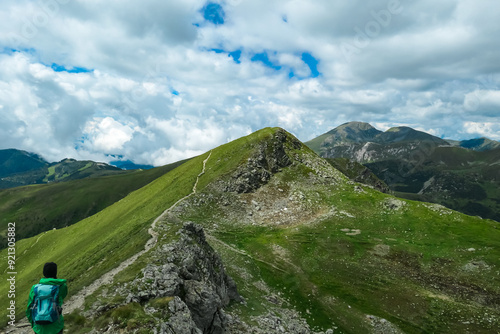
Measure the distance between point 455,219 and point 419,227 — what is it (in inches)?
367

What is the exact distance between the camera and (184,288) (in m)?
27.6

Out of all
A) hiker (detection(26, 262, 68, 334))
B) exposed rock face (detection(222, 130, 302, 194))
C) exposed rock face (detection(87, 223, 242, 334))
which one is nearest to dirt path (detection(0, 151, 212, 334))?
exposed rock face (detection(87, 223, 242, 334))

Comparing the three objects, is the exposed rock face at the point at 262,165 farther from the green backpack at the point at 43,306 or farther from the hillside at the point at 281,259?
the green backpack at the point at 43,306

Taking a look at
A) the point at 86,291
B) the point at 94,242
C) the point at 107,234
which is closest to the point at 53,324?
the point at 86,291

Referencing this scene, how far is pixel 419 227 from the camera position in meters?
65.2

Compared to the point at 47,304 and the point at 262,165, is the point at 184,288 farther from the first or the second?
the point at 262,165

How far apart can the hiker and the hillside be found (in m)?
7.12

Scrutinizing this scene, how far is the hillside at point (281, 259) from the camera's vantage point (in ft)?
89.6

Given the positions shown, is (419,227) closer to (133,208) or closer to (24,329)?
(24,329)

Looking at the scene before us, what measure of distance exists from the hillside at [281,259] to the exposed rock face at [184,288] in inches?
5.7

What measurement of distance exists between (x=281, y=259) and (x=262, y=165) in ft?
138

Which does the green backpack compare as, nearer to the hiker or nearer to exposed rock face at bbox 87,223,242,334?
the hiker

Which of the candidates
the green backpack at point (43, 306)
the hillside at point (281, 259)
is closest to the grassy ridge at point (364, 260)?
the hillside at point (281, 259)

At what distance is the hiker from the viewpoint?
42.1 ft
